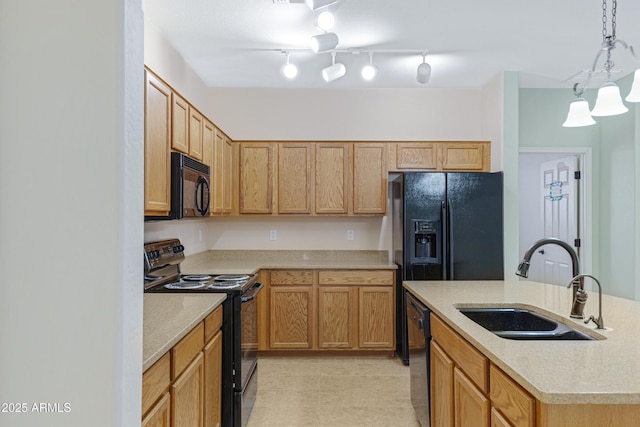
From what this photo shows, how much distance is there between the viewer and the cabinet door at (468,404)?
1379mm

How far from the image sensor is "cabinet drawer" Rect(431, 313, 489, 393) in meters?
1.39

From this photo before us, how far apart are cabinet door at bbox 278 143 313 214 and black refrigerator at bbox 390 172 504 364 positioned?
3.23 feet

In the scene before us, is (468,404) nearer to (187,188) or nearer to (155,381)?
(155,381)

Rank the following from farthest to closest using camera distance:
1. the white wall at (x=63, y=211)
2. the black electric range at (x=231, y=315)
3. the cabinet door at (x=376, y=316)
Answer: the cabinet door at (x=376, y=316), the black electric range at (x=231, y=315), the white wall at (x=63, y=211)

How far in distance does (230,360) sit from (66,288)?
67.3 inches

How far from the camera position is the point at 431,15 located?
8.54 ft

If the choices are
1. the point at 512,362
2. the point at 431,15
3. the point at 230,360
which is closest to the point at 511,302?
the point at 512,362

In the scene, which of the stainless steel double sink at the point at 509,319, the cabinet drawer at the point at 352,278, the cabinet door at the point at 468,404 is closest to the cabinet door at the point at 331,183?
the cabinet drawer at the point at 352,278

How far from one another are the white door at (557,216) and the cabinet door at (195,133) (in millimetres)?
3945

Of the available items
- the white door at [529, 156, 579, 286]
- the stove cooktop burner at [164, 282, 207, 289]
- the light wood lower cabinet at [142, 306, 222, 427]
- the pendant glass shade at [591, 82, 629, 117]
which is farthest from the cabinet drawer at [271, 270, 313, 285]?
the white door at [529, 156, 579, 286]

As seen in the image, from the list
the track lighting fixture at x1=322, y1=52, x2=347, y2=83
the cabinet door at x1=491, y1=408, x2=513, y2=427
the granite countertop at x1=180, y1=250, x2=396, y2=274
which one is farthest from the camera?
the granite countertop at x1=180, y1=250, x2=396, y2=274

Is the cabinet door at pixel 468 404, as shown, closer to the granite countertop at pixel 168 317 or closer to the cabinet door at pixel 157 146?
the granite countertop at pixel 168 317

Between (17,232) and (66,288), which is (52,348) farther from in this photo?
(17,232)

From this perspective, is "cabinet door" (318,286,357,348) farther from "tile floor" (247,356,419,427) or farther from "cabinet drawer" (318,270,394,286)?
"tile floor" (247,356,419,427)
